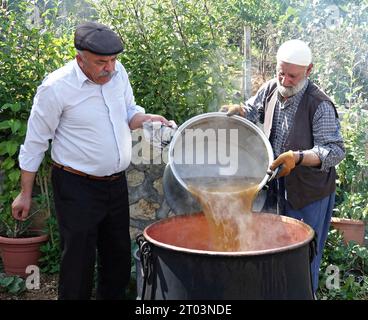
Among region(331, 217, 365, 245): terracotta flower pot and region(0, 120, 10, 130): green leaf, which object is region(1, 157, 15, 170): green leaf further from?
region(331, 217, 365, 245): terracotta flower pot

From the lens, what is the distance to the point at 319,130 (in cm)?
324

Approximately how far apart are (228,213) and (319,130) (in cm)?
76

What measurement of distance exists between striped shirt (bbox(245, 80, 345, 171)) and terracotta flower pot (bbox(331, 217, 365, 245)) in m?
1.47

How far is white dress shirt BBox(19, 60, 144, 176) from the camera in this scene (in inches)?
120

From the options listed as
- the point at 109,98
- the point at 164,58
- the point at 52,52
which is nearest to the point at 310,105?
the point at 109,98

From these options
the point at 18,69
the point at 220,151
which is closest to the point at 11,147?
the point at 18,69

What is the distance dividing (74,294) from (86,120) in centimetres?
104

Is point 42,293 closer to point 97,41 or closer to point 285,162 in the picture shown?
point 97,41

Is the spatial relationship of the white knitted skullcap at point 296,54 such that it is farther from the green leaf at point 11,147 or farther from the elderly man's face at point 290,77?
the green leaf at point 11,147

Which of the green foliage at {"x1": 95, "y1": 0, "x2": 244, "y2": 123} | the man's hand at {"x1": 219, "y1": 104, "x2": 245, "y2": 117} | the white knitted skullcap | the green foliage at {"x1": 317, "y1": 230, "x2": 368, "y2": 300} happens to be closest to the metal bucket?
the man's hand at {"x1": 219, "y1": 104, "x2": 245, "y2": 117}

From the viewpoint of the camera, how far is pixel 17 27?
14.9ft

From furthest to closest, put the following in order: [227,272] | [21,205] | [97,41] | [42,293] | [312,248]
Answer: [42,293]
[21,205]
[97,41]
[312,248]
[227,272]

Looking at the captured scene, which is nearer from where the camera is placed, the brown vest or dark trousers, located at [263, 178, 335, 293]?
the brown vest

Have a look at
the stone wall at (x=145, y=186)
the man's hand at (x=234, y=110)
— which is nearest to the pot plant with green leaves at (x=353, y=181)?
the stone wall at (x=145, y=186)
